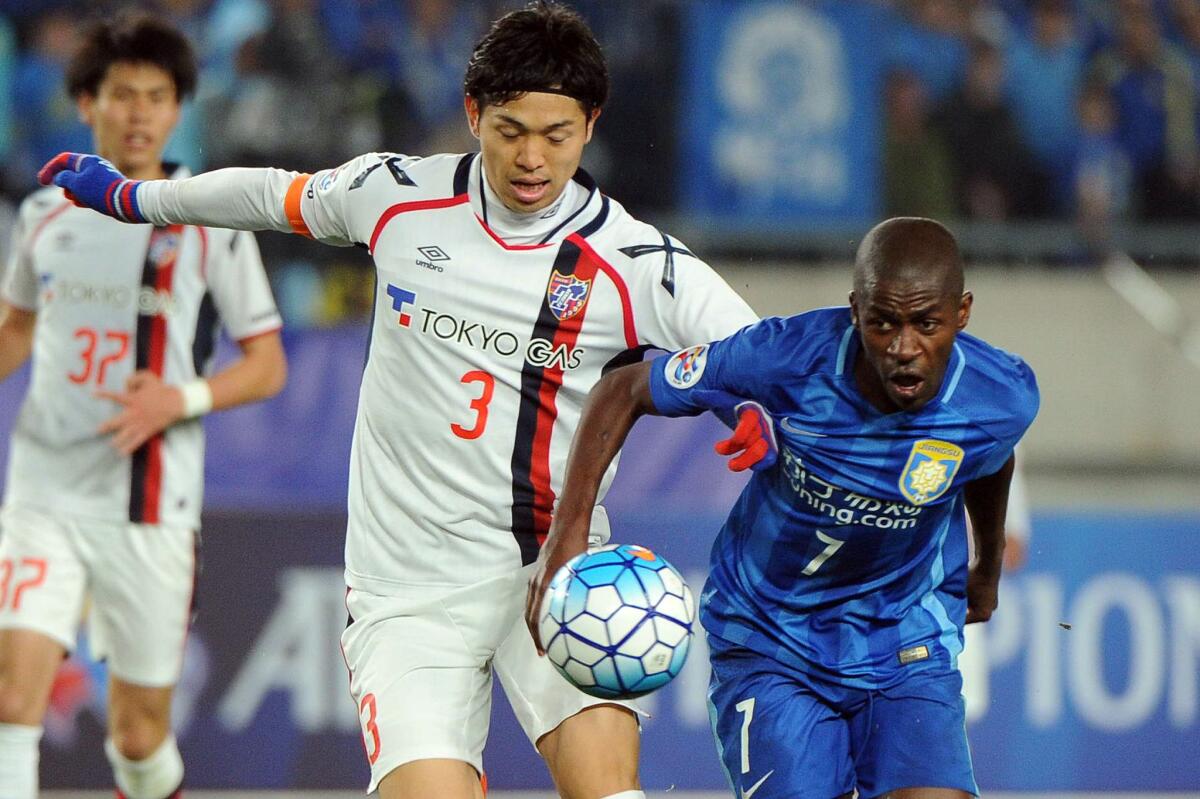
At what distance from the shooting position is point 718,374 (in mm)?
3832

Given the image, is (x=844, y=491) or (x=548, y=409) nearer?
(x=844, y=491)

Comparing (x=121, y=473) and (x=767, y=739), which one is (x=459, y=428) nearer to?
(x=767, y=739)

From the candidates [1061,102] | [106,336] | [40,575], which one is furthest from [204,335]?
[1061,102]

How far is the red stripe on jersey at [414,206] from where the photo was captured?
409 cm

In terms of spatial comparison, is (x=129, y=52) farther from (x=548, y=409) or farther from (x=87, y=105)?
(x=548, y=409)

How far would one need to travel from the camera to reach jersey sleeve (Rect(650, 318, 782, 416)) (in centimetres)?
383

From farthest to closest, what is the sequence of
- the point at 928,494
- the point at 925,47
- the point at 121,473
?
the point at 925,47, the point at 121,473, the point at 928,494

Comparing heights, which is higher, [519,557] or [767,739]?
[519,557]

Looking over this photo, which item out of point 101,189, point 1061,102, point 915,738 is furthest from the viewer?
point 1061,102

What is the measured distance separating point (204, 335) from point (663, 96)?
16.9 ft

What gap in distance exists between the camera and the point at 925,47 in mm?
11008

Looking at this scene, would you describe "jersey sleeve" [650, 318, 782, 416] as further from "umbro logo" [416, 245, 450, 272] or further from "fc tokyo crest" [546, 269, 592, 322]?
"umbro logo" [416, 245, 450, 272]

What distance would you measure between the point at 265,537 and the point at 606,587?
13.0ft

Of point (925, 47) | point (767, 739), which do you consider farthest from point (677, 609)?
point (925, 47)
